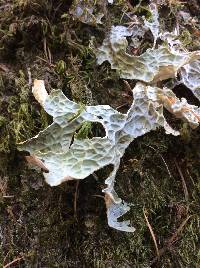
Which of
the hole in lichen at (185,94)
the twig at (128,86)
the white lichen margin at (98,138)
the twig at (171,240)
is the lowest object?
the twig at (171,240)

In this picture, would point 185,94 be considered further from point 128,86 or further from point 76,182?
point 76,182

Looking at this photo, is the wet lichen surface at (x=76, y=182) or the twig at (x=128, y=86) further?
the twig at (x=128, y=86)

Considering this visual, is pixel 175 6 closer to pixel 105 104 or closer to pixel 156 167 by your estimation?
pixel 105 104

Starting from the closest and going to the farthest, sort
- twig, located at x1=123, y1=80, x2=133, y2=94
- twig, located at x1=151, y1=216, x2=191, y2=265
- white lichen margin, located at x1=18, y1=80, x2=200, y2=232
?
white lichen margin, located at x1=18, y1=80, x2=200, y2=232, twig, located at x1=151, y1=216, x2=191, y2=265, twig, located at x1=123, y1=80, x2=133, y2=94

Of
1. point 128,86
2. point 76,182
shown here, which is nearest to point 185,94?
point 128,86

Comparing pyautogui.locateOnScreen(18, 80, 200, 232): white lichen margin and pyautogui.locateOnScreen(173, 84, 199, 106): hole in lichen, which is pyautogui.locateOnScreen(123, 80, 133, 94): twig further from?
pyautogui.locateOnScreen(173, 84, 199, 106): hole in lichen

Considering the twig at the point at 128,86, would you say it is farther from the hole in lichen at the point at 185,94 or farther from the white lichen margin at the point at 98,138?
the hole in lichen at the point at 185,94

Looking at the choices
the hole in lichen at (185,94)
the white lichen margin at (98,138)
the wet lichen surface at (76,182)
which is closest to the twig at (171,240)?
the wet lichen surface at (76,182)

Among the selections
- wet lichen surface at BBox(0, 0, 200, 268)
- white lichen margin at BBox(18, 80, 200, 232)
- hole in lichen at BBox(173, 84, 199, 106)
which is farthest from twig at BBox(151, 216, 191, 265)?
hole in lichen at BBox(173, 84, 199, 106)

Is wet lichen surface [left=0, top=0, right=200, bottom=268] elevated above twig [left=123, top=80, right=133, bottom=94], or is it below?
below
